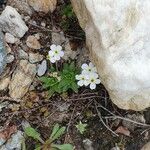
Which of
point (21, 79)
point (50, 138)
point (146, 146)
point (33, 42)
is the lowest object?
point (146, 146)

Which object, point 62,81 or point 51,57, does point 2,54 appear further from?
point 62,81

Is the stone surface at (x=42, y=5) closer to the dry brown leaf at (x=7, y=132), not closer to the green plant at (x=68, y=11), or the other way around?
the green plant at (x=68, y=11)

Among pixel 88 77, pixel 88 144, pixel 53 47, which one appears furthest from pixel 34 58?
pixel 88 144

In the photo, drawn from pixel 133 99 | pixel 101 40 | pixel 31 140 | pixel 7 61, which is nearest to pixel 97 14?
pixel 101 40

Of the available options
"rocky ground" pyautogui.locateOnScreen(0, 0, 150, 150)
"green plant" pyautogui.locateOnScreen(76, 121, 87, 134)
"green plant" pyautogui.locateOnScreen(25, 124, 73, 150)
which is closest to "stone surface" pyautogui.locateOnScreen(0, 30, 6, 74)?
"rocky ground" pyautogui.locateOnScreen(0, 0, 150, 150)

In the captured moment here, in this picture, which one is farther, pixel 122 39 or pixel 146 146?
pixel 146 146

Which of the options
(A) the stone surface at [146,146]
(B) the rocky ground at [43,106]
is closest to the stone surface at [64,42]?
(B) the rocky ground at [43,106]

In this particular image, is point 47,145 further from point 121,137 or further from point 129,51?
point 129,51
